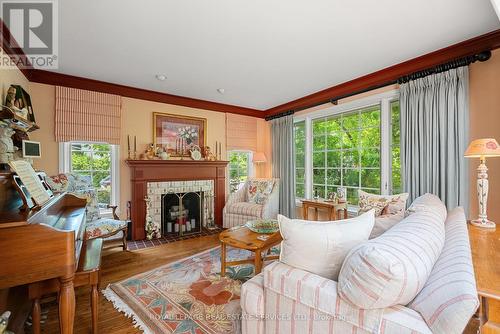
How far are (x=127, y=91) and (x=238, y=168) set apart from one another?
8.51 feet

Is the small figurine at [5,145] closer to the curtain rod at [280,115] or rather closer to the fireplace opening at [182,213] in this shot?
the fireplace opening at [182,213]

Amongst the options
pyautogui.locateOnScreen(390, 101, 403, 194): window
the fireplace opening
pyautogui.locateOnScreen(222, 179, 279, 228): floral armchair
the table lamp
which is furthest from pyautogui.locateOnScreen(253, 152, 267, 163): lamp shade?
the table lamp

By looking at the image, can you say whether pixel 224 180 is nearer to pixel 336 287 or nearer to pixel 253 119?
pixel 253 119

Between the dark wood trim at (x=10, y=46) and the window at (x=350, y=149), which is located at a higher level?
the dark wood trim at (x=10, y=46)

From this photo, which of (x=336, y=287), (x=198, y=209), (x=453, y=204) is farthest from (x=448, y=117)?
(x=198, y=209)

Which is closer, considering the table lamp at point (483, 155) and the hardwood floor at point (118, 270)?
the hardwood floor at point (118, 270)

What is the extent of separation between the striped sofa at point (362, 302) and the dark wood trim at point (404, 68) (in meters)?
2.17

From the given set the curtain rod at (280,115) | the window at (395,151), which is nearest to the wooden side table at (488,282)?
the window at (395,151)

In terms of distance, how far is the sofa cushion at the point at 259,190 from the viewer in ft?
14.1

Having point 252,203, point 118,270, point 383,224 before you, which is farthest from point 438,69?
point 118,270

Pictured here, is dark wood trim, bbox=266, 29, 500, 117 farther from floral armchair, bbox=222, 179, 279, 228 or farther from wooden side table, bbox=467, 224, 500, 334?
wooden side table, bbox=467, 224, 500, 334

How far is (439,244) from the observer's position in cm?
118

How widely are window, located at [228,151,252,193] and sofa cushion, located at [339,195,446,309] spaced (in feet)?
13.5

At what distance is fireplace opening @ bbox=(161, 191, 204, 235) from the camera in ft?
13.5
